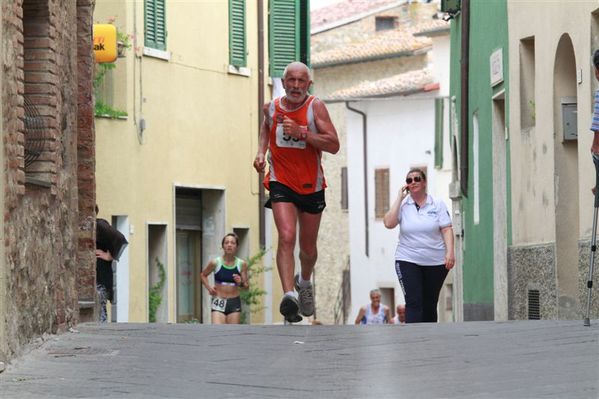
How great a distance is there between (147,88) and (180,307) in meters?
4.17

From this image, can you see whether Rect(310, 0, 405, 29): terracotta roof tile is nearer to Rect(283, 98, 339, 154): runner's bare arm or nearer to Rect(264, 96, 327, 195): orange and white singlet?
Rect(264, 96, 327, 195): orange and white singlet

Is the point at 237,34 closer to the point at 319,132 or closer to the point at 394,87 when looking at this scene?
the point at 394,87

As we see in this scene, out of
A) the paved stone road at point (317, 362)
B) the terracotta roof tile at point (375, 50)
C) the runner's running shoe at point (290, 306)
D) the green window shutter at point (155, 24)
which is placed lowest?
the paved stone road at point (317, 362)

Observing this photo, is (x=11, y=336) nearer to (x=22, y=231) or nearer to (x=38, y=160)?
(x=22, y=231)

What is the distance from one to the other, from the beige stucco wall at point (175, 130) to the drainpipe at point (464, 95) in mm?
6040

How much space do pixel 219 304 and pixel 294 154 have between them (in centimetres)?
827

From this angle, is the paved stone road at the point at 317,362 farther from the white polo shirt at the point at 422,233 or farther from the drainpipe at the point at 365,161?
the drainpipe at the point at 365,161

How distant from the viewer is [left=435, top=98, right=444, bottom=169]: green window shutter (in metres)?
48.9

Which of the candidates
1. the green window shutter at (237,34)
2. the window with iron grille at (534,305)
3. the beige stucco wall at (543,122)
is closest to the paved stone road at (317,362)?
the beige stucco wall at (543,122)

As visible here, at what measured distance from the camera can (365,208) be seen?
5612 centimetres

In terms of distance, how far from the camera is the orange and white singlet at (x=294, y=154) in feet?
45.4

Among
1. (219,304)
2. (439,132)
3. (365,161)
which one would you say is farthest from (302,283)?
(365,161)

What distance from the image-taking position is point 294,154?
13.9 meters

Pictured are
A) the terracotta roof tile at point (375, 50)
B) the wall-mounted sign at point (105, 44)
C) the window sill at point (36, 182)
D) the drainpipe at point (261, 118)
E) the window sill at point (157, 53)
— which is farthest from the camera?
the terracotta roof tile at point (375, 50)
